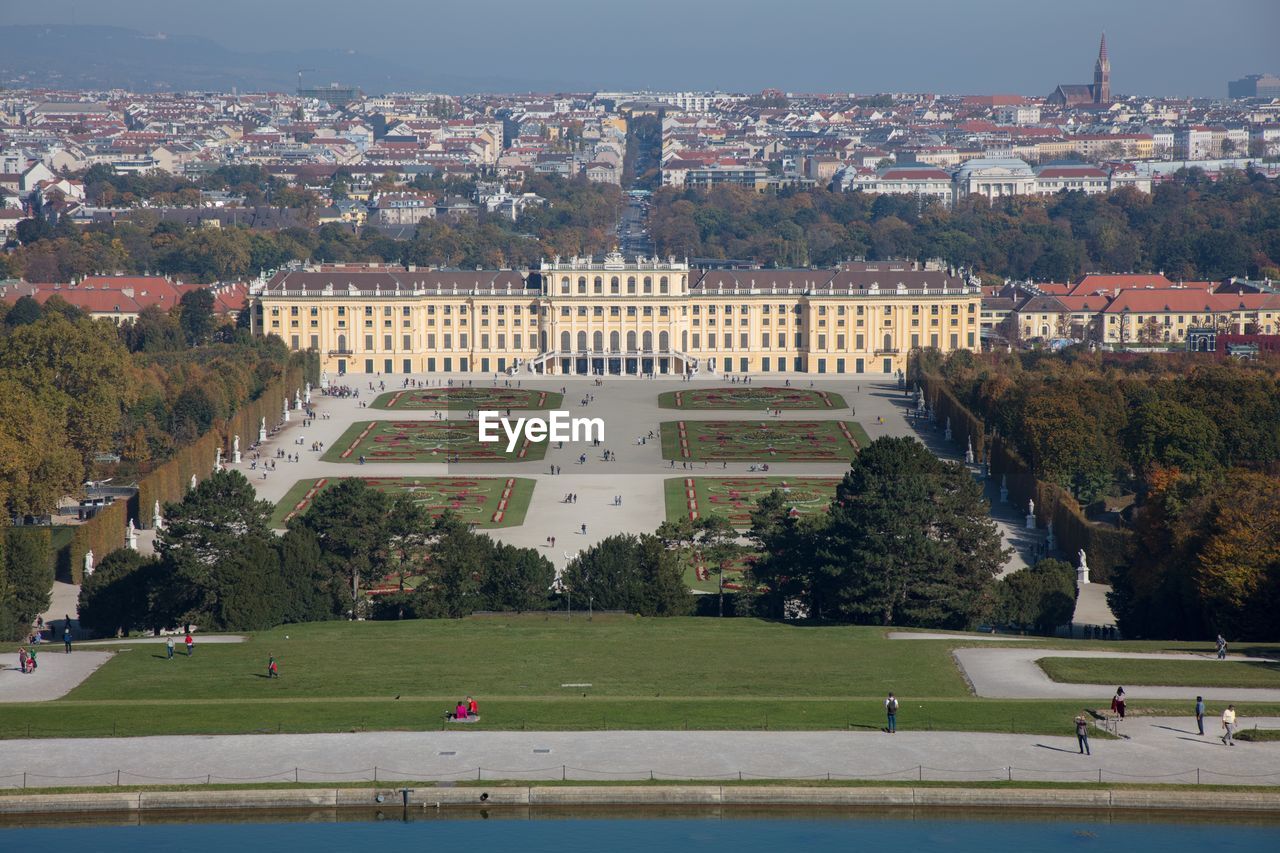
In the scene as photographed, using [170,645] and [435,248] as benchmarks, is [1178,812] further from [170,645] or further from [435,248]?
[435,248]

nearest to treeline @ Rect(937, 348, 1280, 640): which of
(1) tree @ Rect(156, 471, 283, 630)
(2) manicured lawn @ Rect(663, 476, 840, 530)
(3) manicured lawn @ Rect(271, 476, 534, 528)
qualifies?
(2) manicured lawn @ Rect(663, 476, 840, 530)

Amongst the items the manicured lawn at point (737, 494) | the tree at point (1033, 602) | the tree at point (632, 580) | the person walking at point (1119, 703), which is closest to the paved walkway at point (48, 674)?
the tree at point (632, 580)

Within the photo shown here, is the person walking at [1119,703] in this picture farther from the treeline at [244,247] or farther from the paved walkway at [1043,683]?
the treeline at [244,247]

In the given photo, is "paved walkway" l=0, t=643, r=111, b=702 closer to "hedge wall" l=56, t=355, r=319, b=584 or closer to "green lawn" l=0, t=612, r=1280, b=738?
"green lawn" l=0, t=612, r=1280, b=738

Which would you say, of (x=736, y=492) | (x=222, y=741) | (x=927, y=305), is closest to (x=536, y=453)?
(x=736, y=492)

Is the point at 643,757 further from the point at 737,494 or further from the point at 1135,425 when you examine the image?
the point at 1135,425

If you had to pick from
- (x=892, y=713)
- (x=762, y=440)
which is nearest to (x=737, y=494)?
(x=762, y=440)
